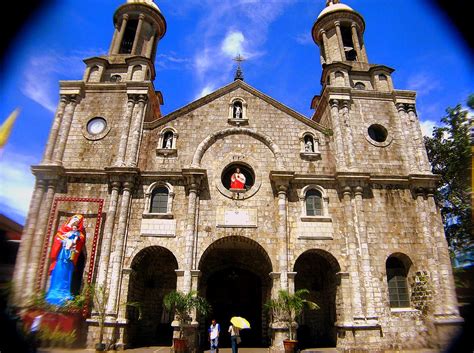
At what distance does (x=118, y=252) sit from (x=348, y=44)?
68.4 ft

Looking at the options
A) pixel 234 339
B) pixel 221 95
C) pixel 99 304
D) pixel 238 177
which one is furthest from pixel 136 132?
pixel 234 339

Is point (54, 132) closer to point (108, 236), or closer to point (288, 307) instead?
point (108, 236)

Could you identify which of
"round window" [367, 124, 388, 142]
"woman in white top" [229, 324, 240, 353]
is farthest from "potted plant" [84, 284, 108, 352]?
"round window" [367, 124, 388, 142]

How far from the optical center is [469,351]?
385 centimetres

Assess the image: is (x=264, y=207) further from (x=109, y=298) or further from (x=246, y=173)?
(x=109, y=298)

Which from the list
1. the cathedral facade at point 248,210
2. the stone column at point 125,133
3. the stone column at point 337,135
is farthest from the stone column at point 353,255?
the stone column at point 125,133

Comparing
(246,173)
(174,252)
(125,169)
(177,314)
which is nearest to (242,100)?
(246,173)

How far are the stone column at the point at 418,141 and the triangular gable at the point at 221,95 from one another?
5077mm

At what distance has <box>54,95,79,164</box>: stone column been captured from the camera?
1753 cm

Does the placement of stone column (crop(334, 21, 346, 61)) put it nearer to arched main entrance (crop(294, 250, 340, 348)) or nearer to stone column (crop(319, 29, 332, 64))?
stone column (crop(319, 29, 332, 64))

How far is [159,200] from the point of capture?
672 inches

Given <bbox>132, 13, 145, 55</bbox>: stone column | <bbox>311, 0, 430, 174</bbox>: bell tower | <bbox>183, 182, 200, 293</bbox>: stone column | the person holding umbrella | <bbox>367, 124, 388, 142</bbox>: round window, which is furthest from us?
<bbox>132, 13, 145, 55</bbox>: stone column

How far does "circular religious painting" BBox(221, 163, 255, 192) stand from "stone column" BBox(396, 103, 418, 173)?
8557 millimetres

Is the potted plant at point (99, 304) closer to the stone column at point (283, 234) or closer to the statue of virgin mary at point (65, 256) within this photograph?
the statue of virgin mary at point (65, 256)
